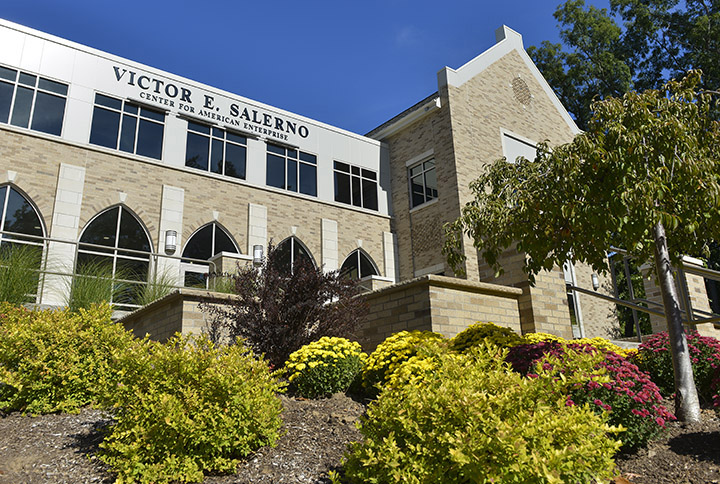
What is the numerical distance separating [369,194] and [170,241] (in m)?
8.50

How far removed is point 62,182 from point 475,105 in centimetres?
1430

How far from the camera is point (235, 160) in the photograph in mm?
18297

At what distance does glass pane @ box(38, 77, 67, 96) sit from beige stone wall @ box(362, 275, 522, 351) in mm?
12148

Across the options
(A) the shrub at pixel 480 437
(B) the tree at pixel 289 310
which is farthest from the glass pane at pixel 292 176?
(A) the shrub at pixel 480 437

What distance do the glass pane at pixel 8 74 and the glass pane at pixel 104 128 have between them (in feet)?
6.89

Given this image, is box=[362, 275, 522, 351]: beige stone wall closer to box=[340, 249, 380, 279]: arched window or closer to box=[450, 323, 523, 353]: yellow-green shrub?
box=[450, 323, 523, 353]: yellow-green shrub

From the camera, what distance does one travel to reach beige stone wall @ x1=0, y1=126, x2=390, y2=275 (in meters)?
14.4

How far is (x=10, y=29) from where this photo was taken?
583 inches

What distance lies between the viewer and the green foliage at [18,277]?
10570mm

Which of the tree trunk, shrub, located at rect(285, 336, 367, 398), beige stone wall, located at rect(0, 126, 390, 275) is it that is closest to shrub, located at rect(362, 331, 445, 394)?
shrub, located at rect(285, 336, 367, 398)

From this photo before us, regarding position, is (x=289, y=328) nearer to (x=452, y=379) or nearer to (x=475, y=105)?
(x=452, y=379)

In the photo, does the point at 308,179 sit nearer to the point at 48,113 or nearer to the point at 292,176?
the point at 292,176

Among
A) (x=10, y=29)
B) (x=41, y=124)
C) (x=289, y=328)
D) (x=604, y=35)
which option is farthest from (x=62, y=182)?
(x=604, y=35)

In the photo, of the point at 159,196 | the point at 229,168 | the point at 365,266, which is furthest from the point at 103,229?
the point at 365,266
